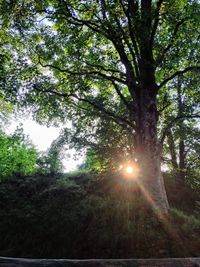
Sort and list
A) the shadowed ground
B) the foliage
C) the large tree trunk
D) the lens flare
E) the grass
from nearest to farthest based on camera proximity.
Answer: the shadowed ground < the grass < the large tree trunk < the lens flare < the foliage

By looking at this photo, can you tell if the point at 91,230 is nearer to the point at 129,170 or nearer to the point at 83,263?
the point at 83,263

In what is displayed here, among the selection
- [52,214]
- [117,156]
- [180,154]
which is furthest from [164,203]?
[180,154]

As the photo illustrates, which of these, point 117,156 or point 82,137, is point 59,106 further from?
point 117,156

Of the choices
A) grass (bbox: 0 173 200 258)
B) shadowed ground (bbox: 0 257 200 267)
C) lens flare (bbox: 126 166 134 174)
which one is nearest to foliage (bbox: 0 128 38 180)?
lens flare (bbox: 126 166 134 174)

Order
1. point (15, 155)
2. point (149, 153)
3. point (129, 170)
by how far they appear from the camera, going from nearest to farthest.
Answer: point (149, 153), point (129, 170), point (15, 155)

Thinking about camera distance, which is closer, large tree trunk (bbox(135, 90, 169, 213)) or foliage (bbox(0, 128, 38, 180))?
large tree trunk (bbox(135, 90, 169, 213))

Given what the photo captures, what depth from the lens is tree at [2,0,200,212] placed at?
9.05 m

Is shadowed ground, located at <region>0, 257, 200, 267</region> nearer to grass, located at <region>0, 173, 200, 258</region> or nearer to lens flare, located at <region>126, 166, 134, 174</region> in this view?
grass, located at <region>0, 173, 200, 258</region>

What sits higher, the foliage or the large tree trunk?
the foliage

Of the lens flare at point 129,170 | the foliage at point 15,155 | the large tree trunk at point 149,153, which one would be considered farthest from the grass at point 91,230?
the foliage at point 15,155

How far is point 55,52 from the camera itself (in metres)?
12.7

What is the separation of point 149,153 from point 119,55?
486 cm

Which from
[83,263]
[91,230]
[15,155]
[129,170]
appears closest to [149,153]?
[91,230]

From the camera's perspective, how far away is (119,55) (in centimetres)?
1091
